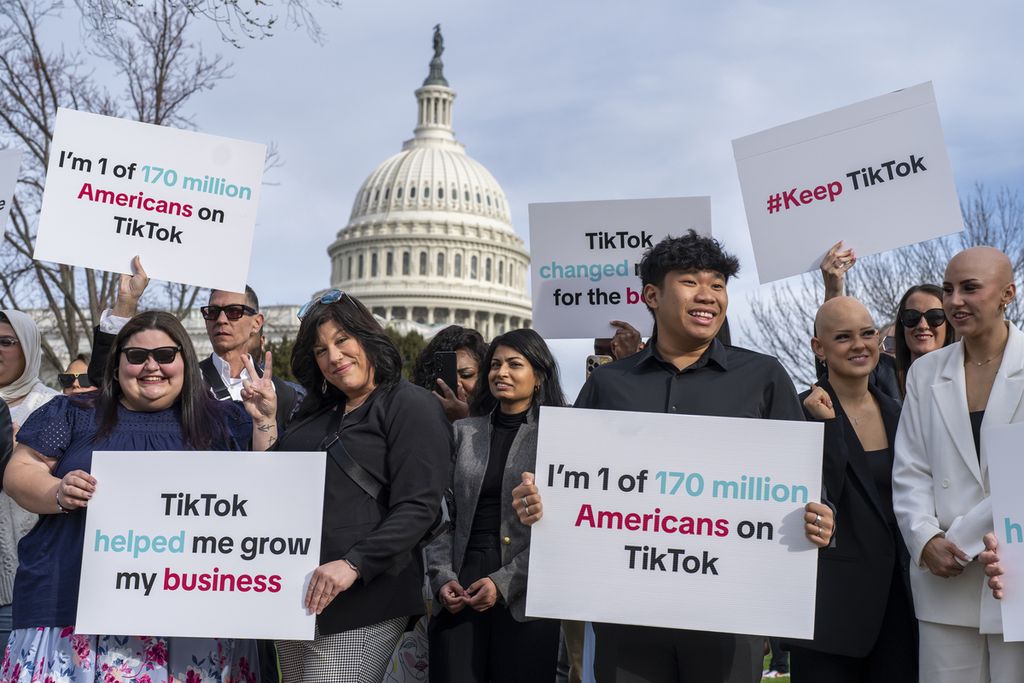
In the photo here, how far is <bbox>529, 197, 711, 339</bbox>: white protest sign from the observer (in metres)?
6.14

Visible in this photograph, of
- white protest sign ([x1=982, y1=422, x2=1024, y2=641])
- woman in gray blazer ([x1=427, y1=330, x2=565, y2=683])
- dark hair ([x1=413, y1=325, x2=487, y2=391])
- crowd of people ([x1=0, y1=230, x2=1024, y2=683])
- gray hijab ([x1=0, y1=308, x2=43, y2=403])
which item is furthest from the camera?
dark hair ([x1=413, y1=325, x2=487, y2=391])

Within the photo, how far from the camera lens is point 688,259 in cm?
362

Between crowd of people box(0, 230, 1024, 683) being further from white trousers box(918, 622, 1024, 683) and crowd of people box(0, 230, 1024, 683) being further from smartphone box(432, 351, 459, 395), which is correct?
smartphone box(432, 351, 459, 395)

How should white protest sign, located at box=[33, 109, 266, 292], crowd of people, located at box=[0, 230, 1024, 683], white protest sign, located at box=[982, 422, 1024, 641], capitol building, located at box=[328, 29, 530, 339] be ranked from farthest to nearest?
capitol building, located at box=[328, 29, 530, 339] → white protest sign, located at box=[33, 109, 266, 292] → crowd of people, located at box=[0, 230, 1024, 683] → white protest sign, located at box=[982, 422, 1024, 641]

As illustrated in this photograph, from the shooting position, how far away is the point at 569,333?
623cm

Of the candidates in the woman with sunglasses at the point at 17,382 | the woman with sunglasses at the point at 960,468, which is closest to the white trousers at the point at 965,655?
the woman with sunglasses at the point at 960,468

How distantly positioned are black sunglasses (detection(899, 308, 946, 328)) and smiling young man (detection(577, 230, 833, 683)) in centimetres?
155

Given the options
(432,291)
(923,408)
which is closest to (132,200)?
(923,408)

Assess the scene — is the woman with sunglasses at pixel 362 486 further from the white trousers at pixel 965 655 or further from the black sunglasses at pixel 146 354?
the white trousers at pixel 965 655

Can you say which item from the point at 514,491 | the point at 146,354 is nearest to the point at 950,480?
the point at 514,491

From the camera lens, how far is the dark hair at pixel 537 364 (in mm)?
4672

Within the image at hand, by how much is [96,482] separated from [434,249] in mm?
96835

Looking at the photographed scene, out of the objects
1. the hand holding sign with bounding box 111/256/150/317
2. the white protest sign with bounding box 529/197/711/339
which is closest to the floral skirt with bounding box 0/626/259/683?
the hand holding sign with bounding box 111/256/150/317

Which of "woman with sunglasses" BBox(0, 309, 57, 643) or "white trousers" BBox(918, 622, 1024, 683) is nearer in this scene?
"white trousers" BBox(918, 622, 1024, 683)
